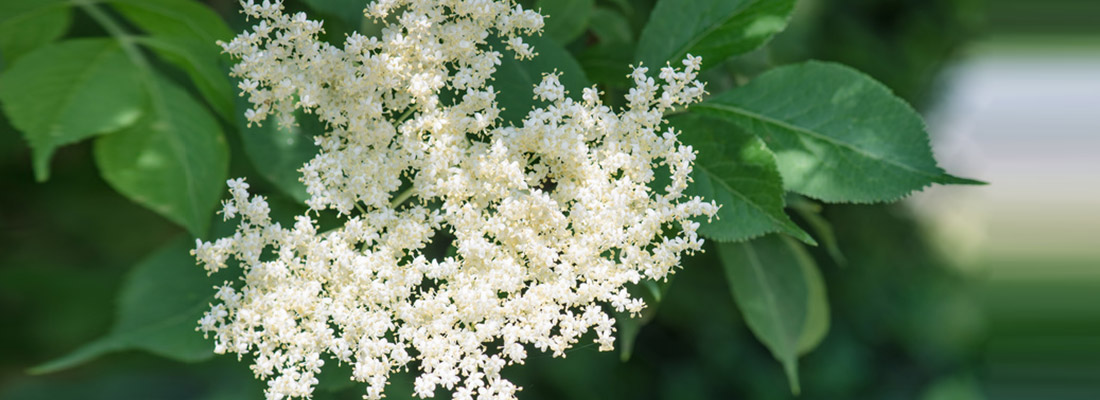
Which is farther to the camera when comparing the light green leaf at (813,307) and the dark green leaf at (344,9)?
the light green leaf at (813,307)

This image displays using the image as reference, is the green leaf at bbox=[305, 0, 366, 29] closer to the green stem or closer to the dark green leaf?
the dark green leaf

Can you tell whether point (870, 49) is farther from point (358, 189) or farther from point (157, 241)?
point (358, 189)

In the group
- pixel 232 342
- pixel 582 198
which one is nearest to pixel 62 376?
pixel 232 342

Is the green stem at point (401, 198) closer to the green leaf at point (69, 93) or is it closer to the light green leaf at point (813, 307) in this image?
the green leaf at point (69, 93)

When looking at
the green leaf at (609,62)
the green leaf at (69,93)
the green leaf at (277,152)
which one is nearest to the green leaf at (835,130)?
the green leaf at (609,62)

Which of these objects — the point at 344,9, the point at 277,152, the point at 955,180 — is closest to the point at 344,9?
the point at 344,9

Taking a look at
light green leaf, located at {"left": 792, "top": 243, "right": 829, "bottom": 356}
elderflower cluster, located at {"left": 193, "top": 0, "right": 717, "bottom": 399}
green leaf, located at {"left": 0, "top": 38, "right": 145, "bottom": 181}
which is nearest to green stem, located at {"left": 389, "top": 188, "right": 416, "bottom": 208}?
elderflower cluster, located at {"left": 193, "top": 0, "right": 717, "bottom": 399}

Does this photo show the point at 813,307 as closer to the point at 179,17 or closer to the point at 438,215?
the point at 438,215

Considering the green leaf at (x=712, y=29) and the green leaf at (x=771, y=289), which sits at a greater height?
the green leaf at (x=712, y=29)
